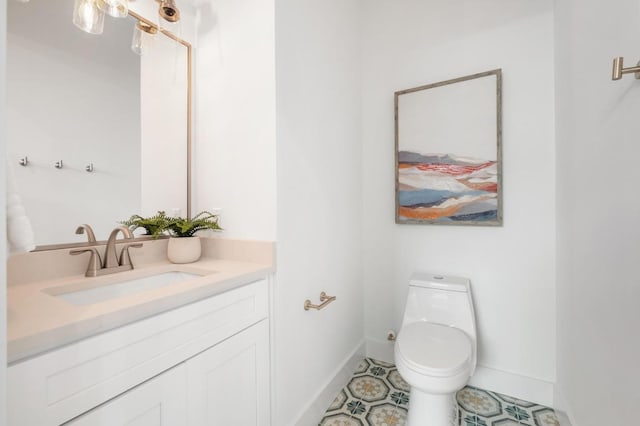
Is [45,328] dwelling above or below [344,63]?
below

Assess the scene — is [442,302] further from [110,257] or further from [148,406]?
[110,257]

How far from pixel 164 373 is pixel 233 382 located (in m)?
0.28

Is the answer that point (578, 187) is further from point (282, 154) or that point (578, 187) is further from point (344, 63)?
point (344, 63)

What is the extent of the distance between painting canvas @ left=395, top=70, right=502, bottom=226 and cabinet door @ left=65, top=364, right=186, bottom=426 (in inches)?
57.8

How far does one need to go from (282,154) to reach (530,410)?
1.82 m

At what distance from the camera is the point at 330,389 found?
152 cm

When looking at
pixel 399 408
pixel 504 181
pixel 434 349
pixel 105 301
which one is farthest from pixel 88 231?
pixel 504 181

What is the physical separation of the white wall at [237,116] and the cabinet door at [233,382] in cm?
42

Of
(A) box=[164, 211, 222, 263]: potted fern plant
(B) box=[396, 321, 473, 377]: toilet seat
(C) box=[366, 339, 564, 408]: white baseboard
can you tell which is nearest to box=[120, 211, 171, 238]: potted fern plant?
(A) box=[164, 211, 222, 263]: potted fern plant

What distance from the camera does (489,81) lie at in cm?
156

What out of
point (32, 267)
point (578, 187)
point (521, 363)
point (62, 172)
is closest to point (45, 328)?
point (32, 267)

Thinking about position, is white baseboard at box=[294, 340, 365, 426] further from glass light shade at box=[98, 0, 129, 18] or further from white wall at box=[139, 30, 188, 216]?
glass light shade at box=[98, 0, 129, 18]

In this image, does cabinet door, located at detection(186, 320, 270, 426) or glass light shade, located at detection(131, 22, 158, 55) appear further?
glass light shade, located at detection(131, 22, 158, 55)

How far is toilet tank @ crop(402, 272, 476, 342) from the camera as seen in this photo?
1.49 meters
